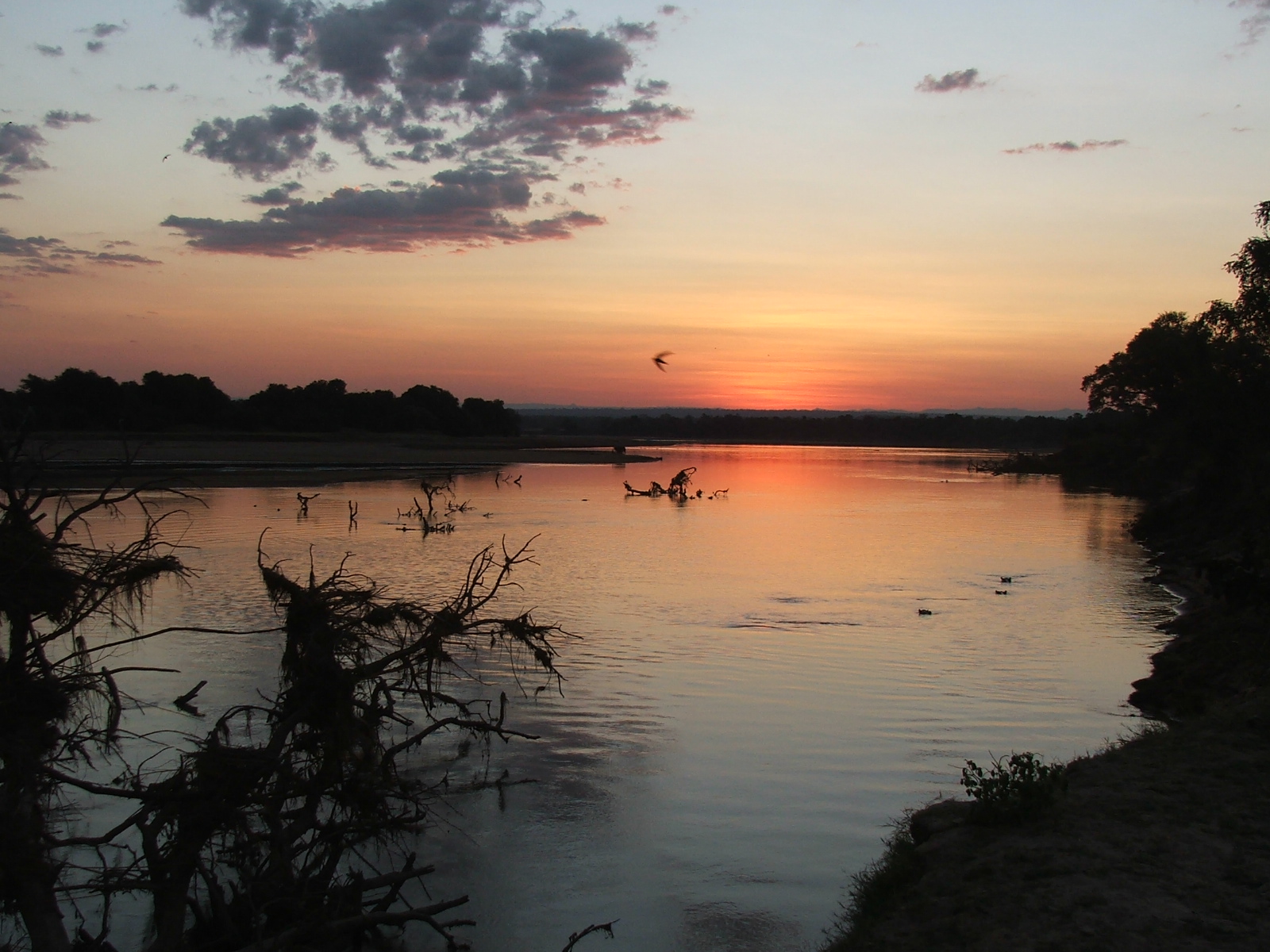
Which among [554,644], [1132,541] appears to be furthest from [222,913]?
[1132,541]

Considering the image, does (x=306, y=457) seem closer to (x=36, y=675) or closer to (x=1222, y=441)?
(x=1222, y=441)

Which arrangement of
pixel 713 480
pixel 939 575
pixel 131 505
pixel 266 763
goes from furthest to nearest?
pixel 713 480, pixel 131 505, pixel 939 575, pixel 266 763

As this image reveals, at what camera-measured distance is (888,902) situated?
6.35 meters

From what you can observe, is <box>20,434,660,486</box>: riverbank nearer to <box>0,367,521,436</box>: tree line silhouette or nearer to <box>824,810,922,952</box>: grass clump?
<box>0,367,521,436</box>: tree line silhouette

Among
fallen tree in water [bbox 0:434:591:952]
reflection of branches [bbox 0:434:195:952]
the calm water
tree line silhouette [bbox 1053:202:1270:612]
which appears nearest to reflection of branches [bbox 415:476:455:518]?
the calm water

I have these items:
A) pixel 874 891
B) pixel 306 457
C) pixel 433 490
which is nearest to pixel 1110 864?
pixel 874 891

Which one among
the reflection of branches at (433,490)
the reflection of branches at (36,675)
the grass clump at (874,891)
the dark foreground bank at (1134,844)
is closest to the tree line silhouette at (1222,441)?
the dark foreground bank at (1134,844)

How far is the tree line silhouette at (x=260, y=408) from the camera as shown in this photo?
7644cm

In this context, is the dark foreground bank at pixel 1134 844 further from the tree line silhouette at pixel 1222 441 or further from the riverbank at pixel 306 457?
the riverbank at pixel 306 457

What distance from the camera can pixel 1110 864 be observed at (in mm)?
5887

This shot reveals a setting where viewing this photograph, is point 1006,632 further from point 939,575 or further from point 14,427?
point 14,427

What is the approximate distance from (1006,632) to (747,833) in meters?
9.85

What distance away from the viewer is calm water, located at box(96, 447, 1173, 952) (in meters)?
7.63

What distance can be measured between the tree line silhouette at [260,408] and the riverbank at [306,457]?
3.49m
